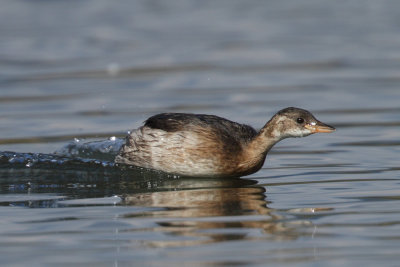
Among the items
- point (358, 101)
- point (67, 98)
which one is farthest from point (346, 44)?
point (67, 98)

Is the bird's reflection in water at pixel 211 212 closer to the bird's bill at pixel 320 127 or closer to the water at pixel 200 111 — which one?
the water at pixel 200 111

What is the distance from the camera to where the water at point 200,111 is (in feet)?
25.4

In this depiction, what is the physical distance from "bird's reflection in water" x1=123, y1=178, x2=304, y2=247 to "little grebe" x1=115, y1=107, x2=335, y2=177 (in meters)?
0.16

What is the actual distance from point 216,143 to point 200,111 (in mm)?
3892

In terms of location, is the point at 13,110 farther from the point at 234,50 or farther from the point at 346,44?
the point at 346,44

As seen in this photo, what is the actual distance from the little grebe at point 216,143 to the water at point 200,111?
A: 7.0 inches

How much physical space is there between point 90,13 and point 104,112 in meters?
9.35

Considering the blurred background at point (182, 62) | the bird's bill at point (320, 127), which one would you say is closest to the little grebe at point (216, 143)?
the bird's bill at point (320, 127)

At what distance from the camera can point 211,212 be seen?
8820 mm

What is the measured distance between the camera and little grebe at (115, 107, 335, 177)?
1048 centimetres

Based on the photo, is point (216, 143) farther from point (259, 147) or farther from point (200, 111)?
point (200, 111)

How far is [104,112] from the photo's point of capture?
47.5 ft

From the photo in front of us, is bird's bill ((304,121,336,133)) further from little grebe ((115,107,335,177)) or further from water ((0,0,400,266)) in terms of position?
water ((0,0,400,266))

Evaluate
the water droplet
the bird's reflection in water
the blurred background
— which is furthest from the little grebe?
the water droplet
